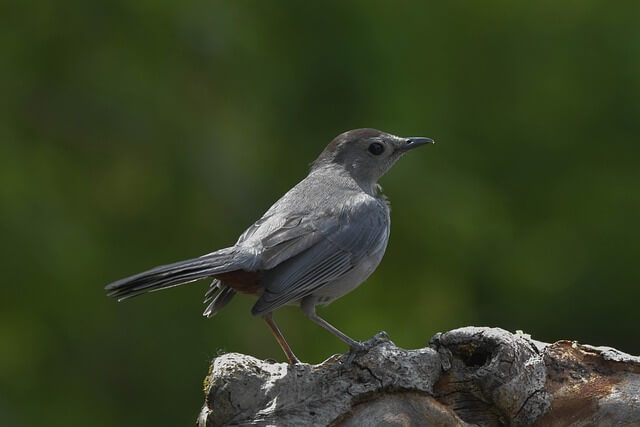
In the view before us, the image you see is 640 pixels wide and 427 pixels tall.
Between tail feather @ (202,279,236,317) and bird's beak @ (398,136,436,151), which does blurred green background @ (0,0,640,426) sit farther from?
tail feather @ (202,279,236,317)

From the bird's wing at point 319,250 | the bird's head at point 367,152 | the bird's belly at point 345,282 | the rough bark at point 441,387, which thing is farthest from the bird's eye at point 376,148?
the rough bark at point 441,387

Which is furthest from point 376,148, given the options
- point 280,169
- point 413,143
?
point 280,169

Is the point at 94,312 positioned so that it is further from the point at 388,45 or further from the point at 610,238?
the point at 610,238

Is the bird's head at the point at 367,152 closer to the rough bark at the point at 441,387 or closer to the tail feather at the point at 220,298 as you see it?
the tail feather at the point at 220,298

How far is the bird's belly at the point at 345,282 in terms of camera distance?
16.6 ft

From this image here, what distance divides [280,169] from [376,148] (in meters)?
1.37

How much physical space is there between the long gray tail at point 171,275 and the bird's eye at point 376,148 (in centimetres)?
156

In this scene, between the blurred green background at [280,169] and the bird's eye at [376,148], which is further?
the blurred green background at [280,169]

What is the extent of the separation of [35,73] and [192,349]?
2103 mm

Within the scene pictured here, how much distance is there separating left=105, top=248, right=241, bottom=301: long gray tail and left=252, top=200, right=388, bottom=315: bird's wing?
8.9 inches

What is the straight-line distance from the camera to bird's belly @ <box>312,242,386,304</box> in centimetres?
505

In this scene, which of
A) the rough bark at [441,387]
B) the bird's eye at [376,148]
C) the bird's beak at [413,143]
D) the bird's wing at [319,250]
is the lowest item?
the rough bark at [441,387]

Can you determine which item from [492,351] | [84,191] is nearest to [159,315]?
[84,191]

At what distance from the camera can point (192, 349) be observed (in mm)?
6625
